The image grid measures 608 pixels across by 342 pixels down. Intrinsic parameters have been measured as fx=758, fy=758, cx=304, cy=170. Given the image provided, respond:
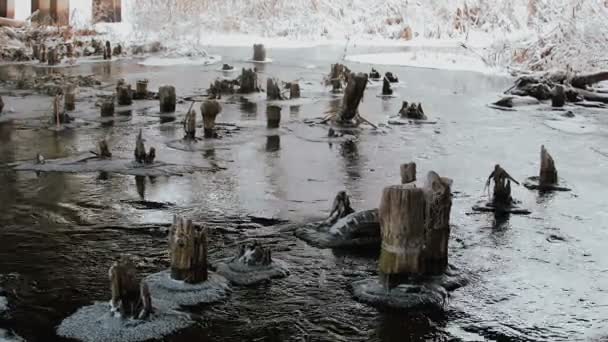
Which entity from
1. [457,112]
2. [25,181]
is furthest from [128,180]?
[457,112]

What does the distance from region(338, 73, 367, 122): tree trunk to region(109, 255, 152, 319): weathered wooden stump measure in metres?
10.2

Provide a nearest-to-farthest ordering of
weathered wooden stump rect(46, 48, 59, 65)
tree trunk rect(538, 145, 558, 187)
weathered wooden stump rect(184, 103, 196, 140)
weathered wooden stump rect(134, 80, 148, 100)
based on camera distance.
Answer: tree trunk rect(538, 145, 558, 187) < weathered wooden stump rect(184, 103, 196, 140) < weathered wooden stump rect(134, 80, 148, 100) < weathered wooden stump rect(46, 48, 59, 65)

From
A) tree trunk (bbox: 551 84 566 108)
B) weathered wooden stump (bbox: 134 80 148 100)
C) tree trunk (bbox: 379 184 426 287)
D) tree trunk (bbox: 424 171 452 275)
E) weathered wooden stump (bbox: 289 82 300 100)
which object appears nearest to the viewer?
tree trunk (bbox: 379 184 426 287)

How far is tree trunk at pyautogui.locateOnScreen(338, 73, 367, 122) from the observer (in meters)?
15.6

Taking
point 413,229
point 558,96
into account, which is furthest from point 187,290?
point 558,96

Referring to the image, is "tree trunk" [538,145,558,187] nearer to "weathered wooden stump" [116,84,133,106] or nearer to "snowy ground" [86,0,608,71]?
"weathered wooden stump" [116,84,133,106]

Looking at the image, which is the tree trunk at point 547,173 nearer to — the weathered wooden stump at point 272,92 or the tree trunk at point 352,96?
the tree trunk at point 352,96

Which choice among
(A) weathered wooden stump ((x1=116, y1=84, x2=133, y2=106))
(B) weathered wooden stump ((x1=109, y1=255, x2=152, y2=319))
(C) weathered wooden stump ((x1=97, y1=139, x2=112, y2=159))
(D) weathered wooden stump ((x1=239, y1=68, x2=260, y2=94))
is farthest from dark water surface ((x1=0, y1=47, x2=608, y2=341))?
(D) weathered wooden stump ((x1=239, y1=68, x2=260, y2=94))

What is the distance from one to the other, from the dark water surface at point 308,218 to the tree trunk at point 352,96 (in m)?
0.74

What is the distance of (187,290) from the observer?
21.6 ft

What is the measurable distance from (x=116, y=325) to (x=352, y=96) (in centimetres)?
1053

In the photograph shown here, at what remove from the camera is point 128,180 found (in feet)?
35.3

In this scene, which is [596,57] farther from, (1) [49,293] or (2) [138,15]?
(2) [138,15]

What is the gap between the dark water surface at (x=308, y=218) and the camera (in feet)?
20.2
